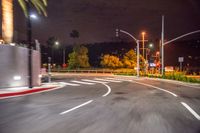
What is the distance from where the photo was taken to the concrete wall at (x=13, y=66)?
17.6 metres

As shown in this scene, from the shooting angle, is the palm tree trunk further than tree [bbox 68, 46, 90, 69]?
No

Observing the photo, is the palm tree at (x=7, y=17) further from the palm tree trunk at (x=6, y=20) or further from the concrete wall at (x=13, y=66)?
the concrete wall at (x=13, y=66)

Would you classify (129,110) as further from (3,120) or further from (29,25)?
(29,25)

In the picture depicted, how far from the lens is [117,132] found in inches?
266

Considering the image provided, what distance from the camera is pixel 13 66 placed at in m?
18.4

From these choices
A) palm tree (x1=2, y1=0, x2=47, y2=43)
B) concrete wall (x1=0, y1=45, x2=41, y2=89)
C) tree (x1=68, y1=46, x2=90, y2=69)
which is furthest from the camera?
tree (x1=68, y1=46, x2=90, y2=69)

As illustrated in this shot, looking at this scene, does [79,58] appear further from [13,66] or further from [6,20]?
[13,66]

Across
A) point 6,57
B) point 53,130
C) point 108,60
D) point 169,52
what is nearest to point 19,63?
point 6,57

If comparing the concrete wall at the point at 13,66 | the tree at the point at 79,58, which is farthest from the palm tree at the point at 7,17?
the tree at the point at 79,58

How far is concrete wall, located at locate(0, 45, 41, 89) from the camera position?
17.6m

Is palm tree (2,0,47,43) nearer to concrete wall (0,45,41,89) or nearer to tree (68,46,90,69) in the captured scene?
concrete wall (0,45,41,89)

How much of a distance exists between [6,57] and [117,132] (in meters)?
13.3

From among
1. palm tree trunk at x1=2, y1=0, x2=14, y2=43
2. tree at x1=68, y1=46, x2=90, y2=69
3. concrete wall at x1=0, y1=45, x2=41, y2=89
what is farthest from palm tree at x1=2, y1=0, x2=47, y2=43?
tree at x1=68, y1=46, x2=90, y2=69

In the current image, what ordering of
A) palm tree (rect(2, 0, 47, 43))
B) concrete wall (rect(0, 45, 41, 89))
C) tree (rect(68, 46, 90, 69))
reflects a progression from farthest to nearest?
1. tree (rect(68, 46, 90, 69))
2. palm tree (rect(2, 0, 47, 43))
3. concrete wall (rect(0, 45, 41, 89))
